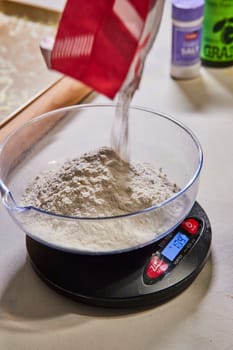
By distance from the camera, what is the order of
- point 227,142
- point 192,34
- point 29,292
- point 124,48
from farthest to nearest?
point 192,34
point 227,142
point 29,292
point 124,48

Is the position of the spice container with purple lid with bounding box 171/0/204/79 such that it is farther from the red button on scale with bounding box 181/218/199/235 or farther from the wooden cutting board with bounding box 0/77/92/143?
the red button on scale with bounding box 181/218/199/235

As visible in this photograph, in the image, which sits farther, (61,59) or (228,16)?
(228,16)

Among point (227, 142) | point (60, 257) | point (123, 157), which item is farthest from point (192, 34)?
point (60, 257)

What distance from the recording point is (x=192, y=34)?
0.94 metres

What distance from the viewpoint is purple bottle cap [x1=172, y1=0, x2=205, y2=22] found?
0.91 meters

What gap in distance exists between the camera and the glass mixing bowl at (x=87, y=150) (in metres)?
0.58

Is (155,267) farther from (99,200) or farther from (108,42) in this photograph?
(108,42)

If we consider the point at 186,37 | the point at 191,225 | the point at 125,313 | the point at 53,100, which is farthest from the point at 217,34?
the point at 125,313

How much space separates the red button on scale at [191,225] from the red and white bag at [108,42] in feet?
0.65

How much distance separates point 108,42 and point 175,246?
0.24m

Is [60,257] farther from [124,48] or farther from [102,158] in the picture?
[124,48]

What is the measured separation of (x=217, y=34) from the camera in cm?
97

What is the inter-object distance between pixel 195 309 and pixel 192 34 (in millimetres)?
515

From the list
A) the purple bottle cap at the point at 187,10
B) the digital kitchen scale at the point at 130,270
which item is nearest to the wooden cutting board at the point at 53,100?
the purple bottle cap at the point at 187,10
